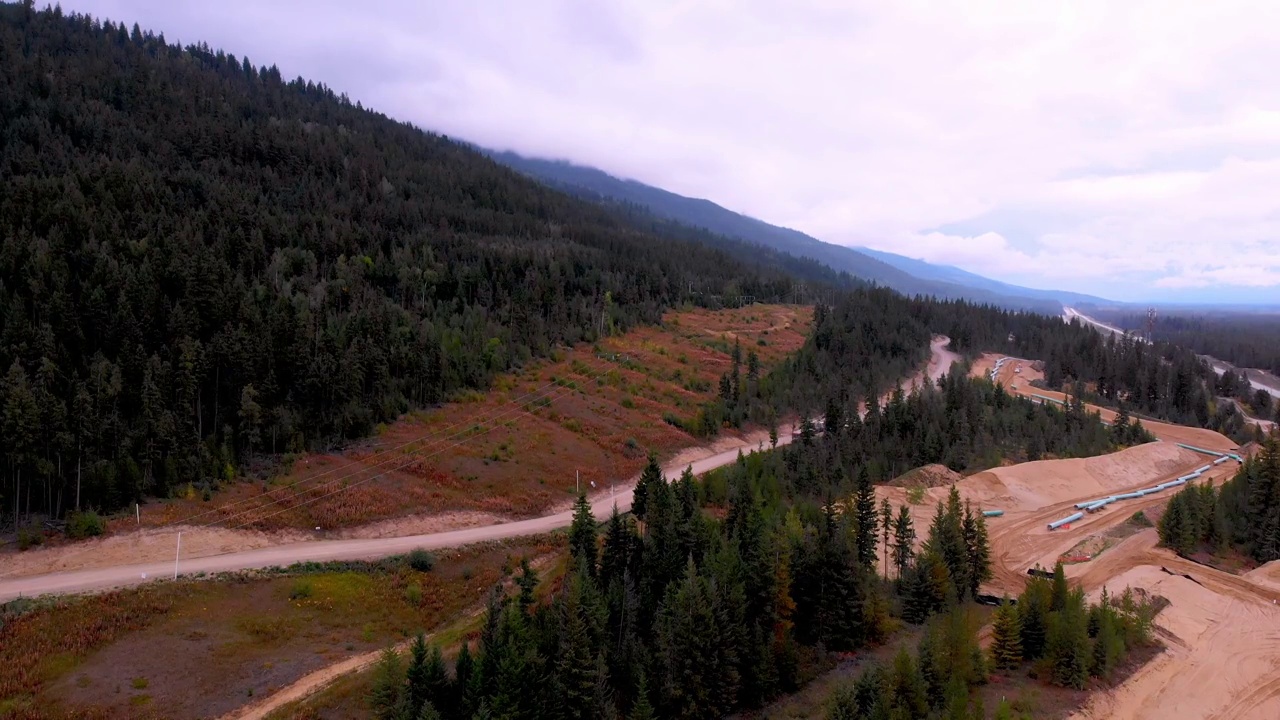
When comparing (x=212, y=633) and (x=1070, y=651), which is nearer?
(x=1070, y=651)

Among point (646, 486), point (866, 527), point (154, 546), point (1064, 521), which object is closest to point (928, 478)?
point (1064, 521)

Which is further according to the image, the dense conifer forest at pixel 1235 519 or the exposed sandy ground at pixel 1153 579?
the dense conifer forest at pixel 1235 519

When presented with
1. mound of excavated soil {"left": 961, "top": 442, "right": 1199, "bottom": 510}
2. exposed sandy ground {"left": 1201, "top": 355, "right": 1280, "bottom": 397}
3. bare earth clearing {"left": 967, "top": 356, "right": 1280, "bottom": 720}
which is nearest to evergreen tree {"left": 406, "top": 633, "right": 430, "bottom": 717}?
bare earth clearing {"left": 967, "top": 356, "right": 1280, "bottom": 720}

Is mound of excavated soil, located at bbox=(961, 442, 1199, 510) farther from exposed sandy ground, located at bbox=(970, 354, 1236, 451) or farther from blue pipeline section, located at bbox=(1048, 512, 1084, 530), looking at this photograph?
exposed sandy ground, located at bbox=(970, 354, 1236, 451)

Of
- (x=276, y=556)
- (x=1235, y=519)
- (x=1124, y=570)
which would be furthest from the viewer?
(x=1235, y=519)

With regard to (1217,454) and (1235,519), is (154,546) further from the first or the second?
(1217,454)

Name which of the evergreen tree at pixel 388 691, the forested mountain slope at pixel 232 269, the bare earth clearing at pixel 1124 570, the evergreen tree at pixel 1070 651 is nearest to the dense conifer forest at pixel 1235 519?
the bare earth clearing at pixel 1124 570

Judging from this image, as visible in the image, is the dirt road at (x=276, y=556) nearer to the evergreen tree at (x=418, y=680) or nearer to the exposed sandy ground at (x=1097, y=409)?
the evergreen tree at (x=418, y=680)
